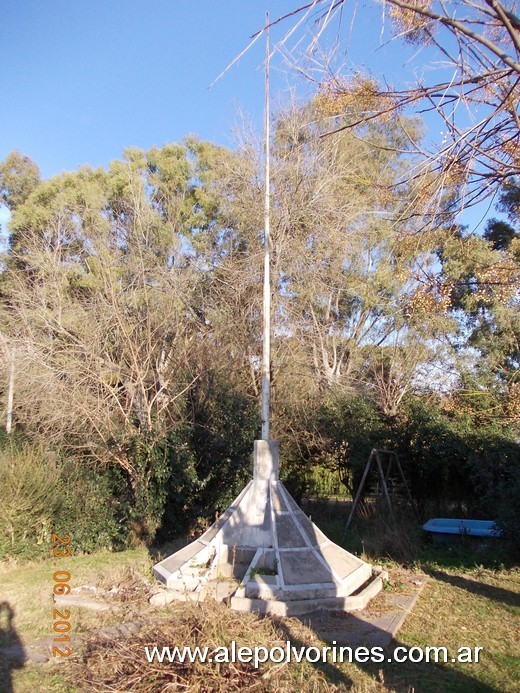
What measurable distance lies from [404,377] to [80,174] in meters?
13.6

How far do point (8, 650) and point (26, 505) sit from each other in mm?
4558

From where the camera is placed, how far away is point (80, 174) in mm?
21312

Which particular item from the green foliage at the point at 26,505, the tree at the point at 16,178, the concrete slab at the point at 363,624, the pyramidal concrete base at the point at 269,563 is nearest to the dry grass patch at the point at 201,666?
the concrete slab at the point at 363,624

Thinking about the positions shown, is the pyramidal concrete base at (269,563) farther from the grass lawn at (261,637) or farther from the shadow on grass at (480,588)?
the shadow on grass at (480,588)

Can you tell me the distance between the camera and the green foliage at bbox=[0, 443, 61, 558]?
952 centimetres

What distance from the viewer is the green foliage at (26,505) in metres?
9.52

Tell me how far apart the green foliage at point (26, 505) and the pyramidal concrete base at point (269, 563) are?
335 cm

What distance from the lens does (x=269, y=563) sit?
6.94 meters

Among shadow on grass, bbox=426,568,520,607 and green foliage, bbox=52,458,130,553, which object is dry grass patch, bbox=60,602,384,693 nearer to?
shadow on grass, bbox=426,568,520,607

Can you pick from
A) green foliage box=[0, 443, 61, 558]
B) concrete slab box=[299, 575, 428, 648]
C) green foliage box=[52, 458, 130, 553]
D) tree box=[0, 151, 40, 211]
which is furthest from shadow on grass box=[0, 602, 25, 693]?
tree box=[0, 151, 40, 211]

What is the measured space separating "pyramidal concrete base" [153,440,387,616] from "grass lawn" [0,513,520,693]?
1.14 feet
